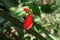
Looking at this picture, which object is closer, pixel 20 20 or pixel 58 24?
pixel 20 20

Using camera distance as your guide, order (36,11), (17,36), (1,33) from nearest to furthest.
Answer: (36,11)
(1,33)
(17,36)

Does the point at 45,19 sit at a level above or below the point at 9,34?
above

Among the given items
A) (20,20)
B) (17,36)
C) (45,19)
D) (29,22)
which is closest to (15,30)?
(17,36)

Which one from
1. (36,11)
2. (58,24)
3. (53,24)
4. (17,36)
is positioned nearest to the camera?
(36,11)

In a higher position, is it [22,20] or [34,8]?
[22,20]

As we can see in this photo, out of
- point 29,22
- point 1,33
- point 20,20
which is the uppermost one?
point 1,33

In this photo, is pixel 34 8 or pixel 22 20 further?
pixel 22 20

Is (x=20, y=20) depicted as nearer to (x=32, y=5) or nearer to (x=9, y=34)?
(x=32, y=5)

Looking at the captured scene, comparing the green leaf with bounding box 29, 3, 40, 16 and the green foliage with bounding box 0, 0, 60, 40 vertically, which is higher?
the green foliage with bounding box 0, 0, 60, 40

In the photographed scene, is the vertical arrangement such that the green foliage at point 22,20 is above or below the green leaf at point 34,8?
above
